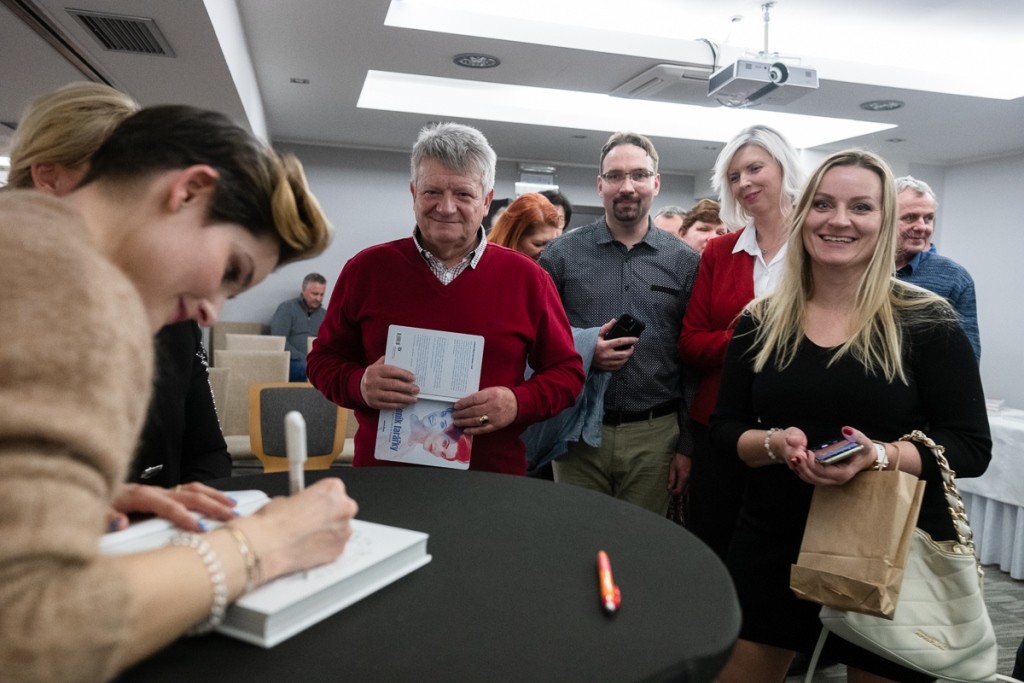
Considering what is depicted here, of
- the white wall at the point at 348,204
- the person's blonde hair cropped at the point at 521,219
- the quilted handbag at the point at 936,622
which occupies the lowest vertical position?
the quilted handbag at the point at 936,622

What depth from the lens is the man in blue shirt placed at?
117 inches

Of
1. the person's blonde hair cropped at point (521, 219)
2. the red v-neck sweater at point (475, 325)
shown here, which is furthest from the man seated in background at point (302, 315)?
the red v-neck sweater at point (475, 325)

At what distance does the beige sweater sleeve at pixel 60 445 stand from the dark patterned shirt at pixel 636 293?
185cm

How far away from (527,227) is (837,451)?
5.42ft

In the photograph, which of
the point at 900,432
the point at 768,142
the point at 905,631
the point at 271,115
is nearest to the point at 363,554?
the point at 905,631

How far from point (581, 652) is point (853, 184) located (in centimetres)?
141

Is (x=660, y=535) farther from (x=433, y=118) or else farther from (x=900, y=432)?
(x=433, y=118)

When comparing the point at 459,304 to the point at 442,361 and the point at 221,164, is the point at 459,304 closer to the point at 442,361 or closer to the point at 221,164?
the point at 442,361

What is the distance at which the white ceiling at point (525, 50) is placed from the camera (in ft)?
13.5

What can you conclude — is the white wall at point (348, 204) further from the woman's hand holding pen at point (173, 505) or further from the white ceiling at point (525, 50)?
the woman's hand holding pen at point (173, 505)

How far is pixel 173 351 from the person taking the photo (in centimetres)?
149

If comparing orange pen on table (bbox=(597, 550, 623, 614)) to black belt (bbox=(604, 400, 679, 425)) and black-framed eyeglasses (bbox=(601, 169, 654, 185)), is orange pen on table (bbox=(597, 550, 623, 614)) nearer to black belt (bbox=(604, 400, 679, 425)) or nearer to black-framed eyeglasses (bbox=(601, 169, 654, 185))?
black belt (bbox=(604, 400, 679, 425))

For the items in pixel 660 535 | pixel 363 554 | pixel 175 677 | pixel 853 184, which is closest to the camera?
pixel 175 677

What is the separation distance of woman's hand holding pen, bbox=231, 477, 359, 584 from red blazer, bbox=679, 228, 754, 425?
5.09ft
